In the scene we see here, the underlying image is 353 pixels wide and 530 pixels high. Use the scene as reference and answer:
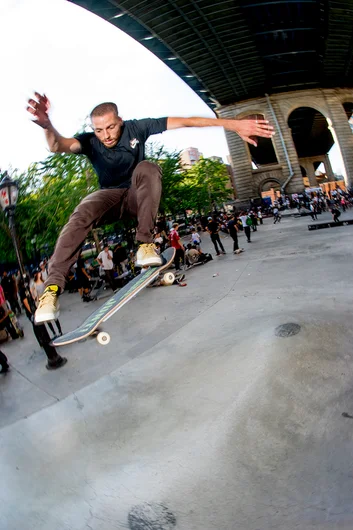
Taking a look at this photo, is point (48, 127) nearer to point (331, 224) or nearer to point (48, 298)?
point (48, 298)

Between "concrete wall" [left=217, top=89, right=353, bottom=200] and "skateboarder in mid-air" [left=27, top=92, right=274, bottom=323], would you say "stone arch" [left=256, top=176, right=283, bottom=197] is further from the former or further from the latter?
"skateboarder in mid-air" [left=27, top=92, right=274, bottom=323]

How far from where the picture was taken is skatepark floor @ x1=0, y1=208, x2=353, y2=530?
2341 mm

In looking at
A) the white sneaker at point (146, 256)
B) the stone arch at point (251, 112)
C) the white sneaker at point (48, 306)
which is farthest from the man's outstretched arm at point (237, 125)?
the stone arch at point (251, 112)

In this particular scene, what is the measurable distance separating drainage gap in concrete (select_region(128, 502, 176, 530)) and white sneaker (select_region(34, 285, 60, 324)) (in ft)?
5.54

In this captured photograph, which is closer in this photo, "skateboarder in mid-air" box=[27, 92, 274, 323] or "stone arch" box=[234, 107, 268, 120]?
"skateboarder in mid-air" box=[27, 92, 274, 323]

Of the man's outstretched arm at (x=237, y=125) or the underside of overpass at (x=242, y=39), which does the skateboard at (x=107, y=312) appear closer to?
the man's outstretched arm at (x=237, y=125)

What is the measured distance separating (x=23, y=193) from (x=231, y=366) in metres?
17.4

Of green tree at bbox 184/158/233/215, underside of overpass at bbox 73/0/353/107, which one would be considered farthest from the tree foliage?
green tree at bbox 184/158/233/215

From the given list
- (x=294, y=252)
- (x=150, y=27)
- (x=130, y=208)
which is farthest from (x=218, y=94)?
(x=130, y=208)

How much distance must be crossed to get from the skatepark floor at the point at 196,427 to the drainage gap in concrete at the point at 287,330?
4 centimetres

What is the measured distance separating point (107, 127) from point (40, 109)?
557 millimetres

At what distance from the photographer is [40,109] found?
2633mm

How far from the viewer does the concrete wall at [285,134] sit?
37.3m

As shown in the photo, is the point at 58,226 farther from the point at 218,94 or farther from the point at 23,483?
the point at 218,94
